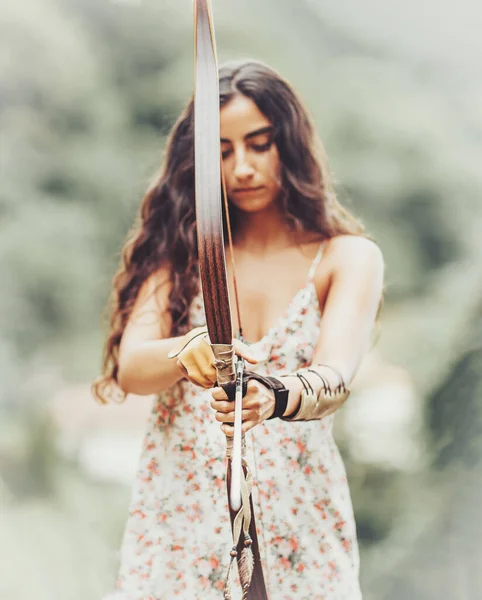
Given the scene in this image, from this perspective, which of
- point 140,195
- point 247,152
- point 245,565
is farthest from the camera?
point 140,195

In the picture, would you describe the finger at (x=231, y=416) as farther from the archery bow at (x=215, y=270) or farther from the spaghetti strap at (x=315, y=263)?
the spaghetti strap at (x=315, y=263)

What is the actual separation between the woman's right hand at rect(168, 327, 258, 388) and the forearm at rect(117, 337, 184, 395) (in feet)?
0.46

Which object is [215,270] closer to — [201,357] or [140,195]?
[201,357]

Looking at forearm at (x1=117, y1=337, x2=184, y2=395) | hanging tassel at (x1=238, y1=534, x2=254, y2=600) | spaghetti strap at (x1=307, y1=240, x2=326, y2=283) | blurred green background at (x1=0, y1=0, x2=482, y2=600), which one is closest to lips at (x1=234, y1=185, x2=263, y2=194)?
spaghetti strap at (x1=307, y1=240, x2=326, y2=283)

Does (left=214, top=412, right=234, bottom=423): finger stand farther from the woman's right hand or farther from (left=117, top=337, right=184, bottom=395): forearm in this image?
(left=117, top=337, right=184, bottom=395): forearm

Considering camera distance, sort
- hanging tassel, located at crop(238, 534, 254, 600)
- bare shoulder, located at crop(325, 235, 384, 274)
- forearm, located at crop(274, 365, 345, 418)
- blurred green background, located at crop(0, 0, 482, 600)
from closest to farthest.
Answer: hanging tassel, located at crop(238, 534, 254, 600) < forearm, located at crop(274, 365, 345, 418) < bare shoulder, located at crop(325, 235, 384, 274) < blurred green background, located at crop(0, 0, 482, 600)

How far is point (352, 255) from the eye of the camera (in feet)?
3.50

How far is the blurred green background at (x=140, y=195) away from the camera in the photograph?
2043 mm

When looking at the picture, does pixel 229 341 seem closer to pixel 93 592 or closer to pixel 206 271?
pixel 206 271

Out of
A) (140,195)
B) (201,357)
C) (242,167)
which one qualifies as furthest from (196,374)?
(140,195)

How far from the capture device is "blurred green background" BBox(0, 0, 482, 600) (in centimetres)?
204

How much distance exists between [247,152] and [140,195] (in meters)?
1.18

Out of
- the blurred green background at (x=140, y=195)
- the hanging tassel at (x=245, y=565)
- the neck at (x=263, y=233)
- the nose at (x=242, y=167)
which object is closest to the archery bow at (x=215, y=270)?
the hanging tassel at (x=245, y=565)

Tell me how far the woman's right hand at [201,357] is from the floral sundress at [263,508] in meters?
0.26
